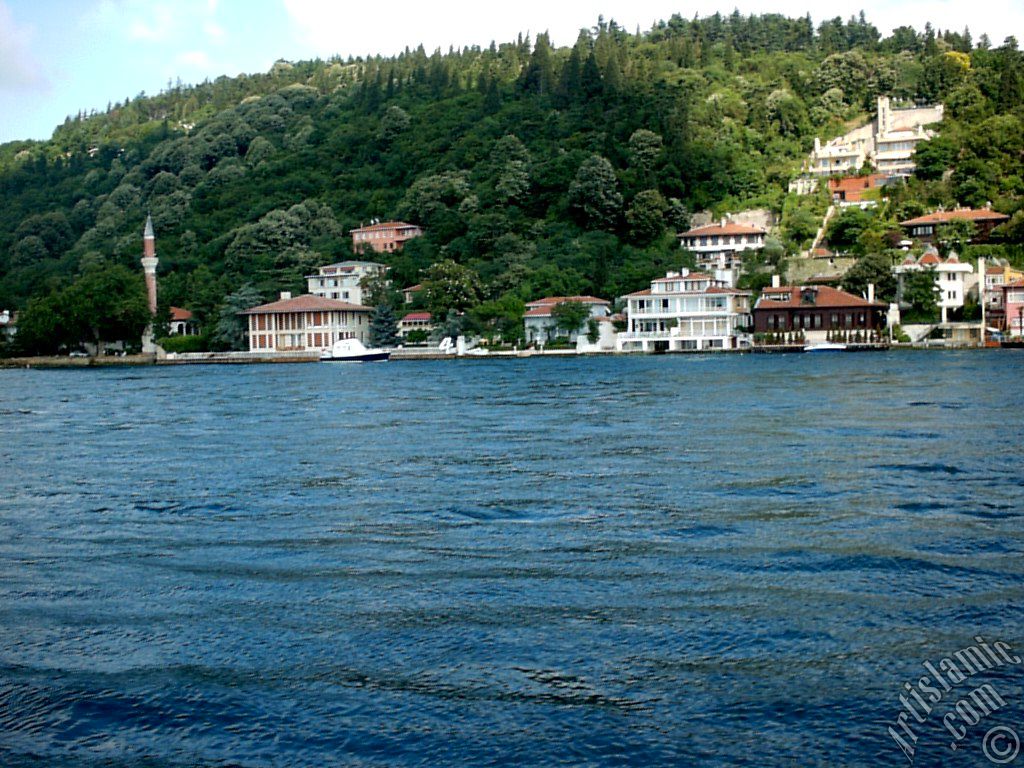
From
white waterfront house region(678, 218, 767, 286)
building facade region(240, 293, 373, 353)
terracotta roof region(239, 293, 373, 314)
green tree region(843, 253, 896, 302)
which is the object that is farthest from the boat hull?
green tree region(843, 253, 896, 302)

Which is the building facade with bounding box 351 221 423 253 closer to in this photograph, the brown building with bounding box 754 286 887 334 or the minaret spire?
the minaret spire

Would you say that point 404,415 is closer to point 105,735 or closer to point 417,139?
point 105,735

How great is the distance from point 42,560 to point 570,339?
2205 inches

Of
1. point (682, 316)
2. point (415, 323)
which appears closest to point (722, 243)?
point (682, 316)

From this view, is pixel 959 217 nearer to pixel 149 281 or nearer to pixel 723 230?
pixel 723 230

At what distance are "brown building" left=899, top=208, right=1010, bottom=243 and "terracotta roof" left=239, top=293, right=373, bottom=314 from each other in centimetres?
3621

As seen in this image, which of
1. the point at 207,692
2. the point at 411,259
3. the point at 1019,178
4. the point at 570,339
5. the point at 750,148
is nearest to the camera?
the point at 207,692

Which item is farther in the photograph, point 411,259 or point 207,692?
point 411,259

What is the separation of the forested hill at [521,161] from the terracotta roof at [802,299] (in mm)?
8944

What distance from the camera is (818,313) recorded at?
61.7 m

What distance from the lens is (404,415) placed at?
86.7ft

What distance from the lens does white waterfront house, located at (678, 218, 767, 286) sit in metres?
71.9

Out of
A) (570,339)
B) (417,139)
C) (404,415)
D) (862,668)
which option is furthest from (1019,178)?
(862,668)

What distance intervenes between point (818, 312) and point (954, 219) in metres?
13.6
